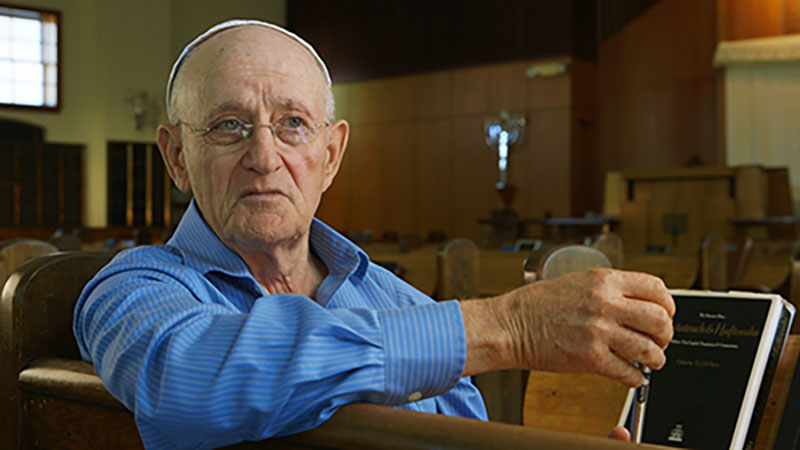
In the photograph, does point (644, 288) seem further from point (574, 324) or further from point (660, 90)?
point (660, 90)

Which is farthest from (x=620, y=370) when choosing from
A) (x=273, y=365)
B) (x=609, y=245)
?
(x=609, y=245)

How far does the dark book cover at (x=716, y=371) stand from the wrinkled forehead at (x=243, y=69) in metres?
0.70

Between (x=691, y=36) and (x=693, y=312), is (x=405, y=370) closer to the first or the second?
(x=693, y=312)

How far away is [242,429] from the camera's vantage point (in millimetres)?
748

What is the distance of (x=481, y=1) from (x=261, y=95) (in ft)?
39.2

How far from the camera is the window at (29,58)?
1312cm

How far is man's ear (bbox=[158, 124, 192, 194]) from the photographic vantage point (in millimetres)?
1288

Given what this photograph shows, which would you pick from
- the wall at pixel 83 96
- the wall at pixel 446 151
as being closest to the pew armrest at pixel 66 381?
the wall at pixel 446 151

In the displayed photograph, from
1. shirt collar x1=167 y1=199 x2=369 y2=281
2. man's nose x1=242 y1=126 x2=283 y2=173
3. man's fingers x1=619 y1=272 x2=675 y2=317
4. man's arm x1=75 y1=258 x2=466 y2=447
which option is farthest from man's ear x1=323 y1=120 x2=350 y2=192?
man's fingers x1=619 y1=272 x2=675 y2=317

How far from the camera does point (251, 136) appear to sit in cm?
117

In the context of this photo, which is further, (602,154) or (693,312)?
(602,154)

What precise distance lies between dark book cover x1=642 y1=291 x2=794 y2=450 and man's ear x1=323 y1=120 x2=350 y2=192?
639 millimetres

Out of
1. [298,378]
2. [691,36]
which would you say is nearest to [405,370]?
[298,378]

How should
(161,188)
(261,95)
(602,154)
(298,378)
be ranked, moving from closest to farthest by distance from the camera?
(298,378), (261,95), (602,154), (161,188)
